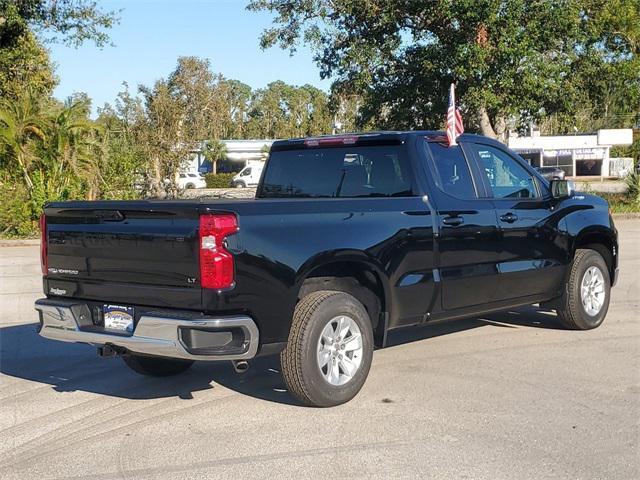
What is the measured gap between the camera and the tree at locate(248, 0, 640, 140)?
20.7 m

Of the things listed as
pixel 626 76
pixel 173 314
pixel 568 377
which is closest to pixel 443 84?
pixel 626 76

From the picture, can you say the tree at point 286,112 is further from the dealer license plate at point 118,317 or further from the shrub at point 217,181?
the dealer license plate at point 118,317

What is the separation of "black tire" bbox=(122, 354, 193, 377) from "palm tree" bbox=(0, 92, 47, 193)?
1501 cm

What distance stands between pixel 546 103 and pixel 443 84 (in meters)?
3.11

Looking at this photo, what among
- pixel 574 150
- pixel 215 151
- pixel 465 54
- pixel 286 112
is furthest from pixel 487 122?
pixel 286 112

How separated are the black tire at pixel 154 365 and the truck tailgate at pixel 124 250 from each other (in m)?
1.00

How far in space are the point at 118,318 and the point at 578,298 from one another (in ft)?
15.2

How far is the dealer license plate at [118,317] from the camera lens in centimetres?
534

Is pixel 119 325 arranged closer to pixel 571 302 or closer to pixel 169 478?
pixel 169 478

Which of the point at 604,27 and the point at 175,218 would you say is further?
the point at 604,27

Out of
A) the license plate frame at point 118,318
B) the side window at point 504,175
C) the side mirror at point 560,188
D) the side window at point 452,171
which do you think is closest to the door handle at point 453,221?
the side window at point 452,171

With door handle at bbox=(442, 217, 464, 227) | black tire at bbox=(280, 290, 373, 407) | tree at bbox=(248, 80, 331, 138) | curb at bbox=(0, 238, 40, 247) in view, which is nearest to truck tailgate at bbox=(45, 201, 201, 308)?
black tire at bbox=(280, 290, 373, 407)

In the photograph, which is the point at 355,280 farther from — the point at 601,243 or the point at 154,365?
the point at 601,243

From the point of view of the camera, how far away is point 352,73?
2300 centimetres
